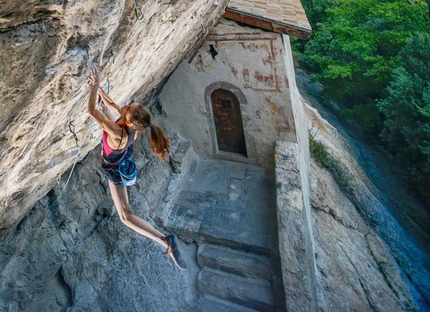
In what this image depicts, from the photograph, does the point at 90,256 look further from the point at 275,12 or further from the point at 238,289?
the point at 275,12

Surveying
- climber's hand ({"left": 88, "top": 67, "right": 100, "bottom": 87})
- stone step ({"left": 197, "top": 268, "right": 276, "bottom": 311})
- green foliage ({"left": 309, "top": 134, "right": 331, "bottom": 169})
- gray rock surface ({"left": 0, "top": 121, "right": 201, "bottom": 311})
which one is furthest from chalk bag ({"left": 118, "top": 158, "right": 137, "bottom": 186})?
green foliage ({"left": 309, "top": 134, "right": 331, "bottom": 169})

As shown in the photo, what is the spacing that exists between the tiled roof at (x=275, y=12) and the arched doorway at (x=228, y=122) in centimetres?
173

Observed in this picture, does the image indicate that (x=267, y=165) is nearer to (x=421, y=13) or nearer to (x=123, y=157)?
(x=123, y=157)

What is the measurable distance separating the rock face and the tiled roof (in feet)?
6.18

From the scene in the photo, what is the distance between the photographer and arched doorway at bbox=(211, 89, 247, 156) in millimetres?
6824

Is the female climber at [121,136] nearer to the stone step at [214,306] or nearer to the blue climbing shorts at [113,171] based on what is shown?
the blue climbing shorts at [113,171]

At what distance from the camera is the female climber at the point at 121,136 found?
228 cm

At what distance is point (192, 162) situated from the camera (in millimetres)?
7547

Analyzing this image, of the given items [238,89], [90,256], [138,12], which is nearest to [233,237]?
[90,256]

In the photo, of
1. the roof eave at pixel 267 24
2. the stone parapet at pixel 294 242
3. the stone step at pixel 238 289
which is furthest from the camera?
the stone step at pixel 238 289

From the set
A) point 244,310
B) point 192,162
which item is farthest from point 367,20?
point 244,310

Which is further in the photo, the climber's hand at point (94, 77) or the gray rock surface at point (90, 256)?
the gray rock surface at point (90, 256)

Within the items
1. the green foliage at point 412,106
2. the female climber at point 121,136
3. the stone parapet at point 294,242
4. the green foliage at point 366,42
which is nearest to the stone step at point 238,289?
the stone parapet at point 294,242

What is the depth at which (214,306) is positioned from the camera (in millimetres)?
5887
